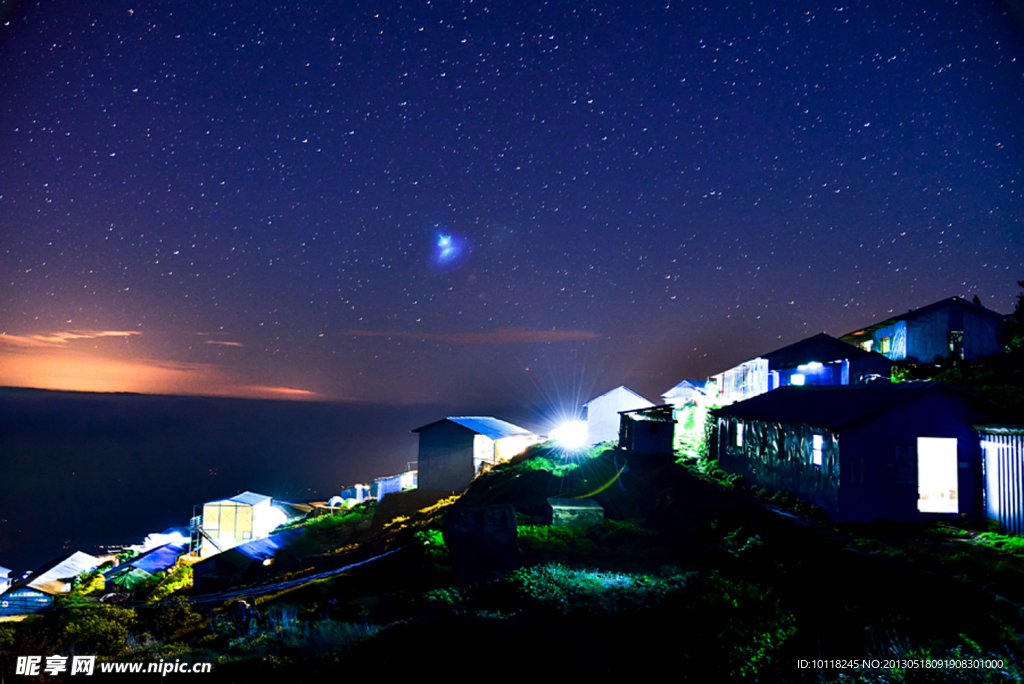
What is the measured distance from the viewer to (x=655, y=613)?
339 inches

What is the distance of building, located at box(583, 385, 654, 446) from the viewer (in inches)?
1772

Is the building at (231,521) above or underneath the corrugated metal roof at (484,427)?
underneath

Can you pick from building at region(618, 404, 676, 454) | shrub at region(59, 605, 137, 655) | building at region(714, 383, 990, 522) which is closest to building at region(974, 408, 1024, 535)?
building at region(714, 383, 990, 522)

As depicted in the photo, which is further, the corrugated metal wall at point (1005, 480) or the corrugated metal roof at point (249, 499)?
the corrugated metal roof at point (249, 499)

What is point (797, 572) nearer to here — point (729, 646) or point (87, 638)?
point (729, 646)

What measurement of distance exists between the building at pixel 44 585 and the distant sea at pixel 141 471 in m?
10.1

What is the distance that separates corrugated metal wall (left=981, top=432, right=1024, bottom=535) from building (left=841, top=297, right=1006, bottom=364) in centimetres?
1941

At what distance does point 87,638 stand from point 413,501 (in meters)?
22.2

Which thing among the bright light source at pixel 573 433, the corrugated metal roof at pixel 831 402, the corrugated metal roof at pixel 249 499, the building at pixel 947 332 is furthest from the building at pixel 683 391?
the corrugated metal roof at pixel 249 499

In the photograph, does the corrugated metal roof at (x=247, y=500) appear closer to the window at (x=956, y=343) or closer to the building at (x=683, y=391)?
the building at (x=683, y=391)

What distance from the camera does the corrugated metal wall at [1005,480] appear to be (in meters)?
12.1

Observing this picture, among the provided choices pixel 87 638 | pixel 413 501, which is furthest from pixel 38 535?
pixel 87 638

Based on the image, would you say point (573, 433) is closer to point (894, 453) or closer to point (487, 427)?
point (487, 427)

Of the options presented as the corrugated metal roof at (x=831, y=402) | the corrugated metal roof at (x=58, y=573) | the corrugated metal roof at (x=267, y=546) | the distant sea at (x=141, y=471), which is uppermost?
the corrugated metal roof at (x=831, y=402)
